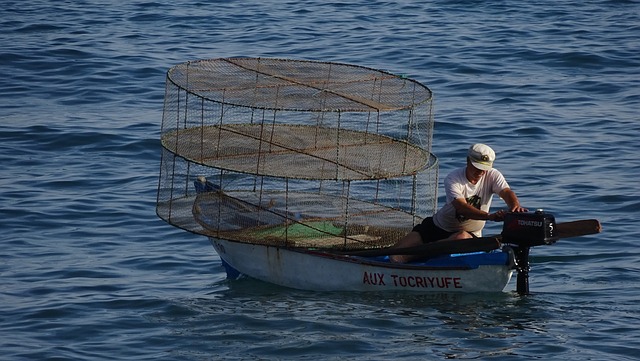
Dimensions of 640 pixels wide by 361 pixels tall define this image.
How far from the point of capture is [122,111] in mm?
19453

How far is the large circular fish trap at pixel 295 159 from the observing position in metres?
11.7

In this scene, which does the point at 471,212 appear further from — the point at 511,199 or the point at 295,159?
the point at 295,159

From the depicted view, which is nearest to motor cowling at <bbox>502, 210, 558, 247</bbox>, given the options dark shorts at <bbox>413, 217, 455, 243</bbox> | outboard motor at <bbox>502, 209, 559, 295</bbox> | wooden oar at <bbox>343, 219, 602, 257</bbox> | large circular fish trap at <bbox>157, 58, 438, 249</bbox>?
outboard motor at <bbox>502, 209, 559, 295</bbox>

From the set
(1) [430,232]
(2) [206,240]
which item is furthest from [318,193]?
(1) [430,232]

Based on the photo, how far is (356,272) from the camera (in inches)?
447

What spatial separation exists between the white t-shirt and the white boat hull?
397 mm

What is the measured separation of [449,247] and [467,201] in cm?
59

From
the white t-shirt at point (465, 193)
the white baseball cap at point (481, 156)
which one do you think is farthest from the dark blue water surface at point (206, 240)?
the white baseball cap at point (481, 156)

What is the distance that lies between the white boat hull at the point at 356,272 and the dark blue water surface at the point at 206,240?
142 millimetres

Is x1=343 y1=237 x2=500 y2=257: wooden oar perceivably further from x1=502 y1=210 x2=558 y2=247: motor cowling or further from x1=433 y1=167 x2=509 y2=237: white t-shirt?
x1=433 y1=167 x2=509 y2=237: white t-shirt

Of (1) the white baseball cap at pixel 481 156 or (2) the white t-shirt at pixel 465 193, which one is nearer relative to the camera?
(1) the white baseball cap at pixel 481 156

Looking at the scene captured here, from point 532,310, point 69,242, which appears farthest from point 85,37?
point 532,310

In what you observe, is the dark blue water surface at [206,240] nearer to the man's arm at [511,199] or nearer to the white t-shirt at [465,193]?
the white t-shirt at [465,193]

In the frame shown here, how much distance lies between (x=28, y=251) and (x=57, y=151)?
430 centimetres
